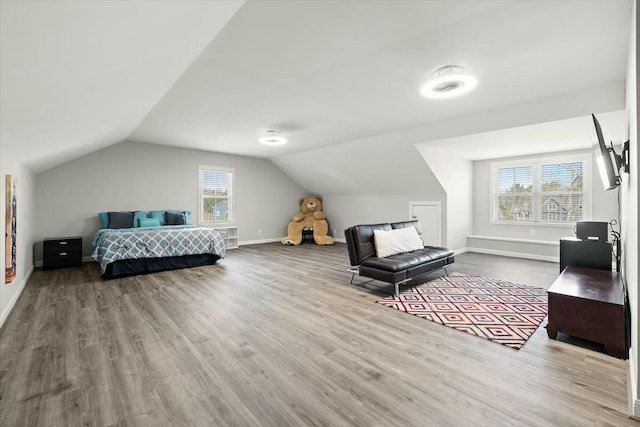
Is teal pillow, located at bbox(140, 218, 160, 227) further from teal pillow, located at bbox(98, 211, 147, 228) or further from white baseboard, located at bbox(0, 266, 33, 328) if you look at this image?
white baseboard, located at bbox(0, 266, 33, 328)

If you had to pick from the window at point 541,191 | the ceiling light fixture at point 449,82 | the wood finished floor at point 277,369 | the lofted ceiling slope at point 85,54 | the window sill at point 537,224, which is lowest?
the wood finished floor at point 277,369

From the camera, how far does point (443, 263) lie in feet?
14.1

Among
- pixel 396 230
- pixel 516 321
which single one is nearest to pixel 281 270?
pixel 396 230

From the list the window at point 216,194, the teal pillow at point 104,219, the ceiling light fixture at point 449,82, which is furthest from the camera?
the window at point 216,194

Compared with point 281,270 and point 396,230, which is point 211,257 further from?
point 396,230

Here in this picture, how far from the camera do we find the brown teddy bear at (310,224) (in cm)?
814

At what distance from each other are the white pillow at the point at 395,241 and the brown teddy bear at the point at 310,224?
12.7ft

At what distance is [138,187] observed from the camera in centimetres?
633

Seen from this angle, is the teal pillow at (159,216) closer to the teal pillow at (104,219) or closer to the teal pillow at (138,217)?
the teal pillow at (138,217)

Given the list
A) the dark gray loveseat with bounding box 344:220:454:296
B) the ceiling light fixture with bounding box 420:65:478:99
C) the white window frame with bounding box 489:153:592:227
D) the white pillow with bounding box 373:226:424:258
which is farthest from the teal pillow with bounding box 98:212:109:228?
the white window frame with bounding box 489:153:592:227

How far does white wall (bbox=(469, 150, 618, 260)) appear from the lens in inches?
206

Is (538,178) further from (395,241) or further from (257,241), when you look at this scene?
(257,241)

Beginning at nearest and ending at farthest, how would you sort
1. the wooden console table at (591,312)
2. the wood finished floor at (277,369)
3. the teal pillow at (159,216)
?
1. the wood finished floor at (277,369)
2. the wooden console table at (591,312)
3. the teal pillow at (159,216)

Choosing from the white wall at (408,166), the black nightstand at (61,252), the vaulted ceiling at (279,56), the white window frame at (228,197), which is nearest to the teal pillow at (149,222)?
the black nightstand at (61,252)
